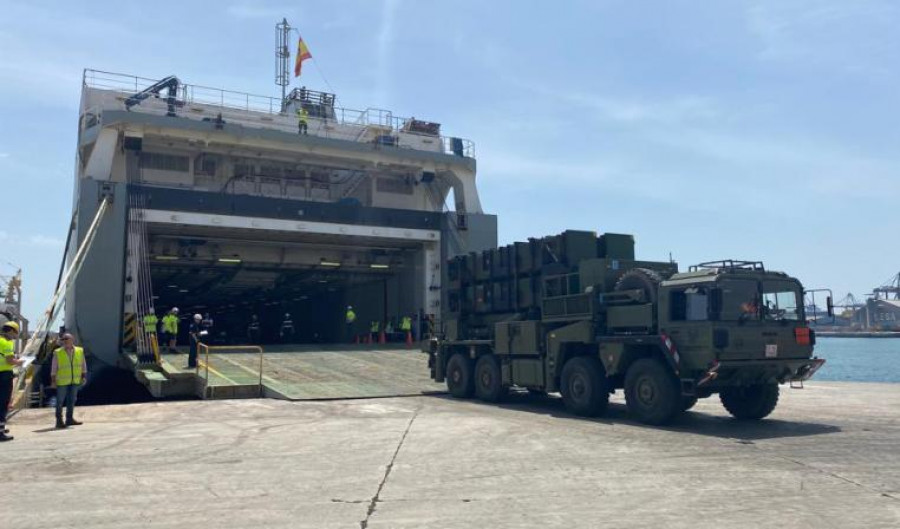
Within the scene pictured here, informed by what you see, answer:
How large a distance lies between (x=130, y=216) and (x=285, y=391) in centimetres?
996

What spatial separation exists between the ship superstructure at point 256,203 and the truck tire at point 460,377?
9886 millimetres

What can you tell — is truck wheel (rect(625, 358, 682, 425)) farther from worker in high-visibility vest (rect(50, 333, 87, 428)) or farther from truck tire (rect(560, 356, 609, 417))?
worker in high-visibility vest (rect(50, 333, 87, 428))

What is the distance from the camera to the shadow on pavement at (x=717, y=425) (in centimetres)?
1031

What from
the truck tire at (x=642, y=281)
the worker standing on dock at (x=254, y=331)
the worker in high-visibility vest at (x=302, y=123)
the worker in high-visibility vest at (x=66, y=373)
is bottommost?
the worker in high-visibility vest at (x=66, y=373)

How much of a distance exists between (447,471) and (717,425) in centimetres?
574

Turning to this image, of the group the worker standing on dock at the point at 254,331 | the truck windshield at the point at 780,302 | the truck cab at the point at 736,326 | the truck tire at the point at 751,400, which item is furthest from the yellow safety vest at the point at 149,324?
the truck windshield at the point at 780,302

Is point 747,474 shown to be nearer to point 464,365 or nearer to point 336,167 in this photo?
point 464,365

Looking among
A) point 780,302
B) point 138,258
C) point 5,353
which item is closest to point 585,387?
point 780,302

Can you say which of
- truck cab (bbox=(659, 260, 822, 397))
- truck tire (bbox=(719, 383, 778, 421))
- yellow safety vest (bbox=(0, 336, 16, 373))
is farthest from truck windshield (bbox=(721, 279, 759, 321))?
yellow safety vest (bbox=(0, 336, 16, 373))

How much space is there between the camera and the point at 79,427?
11.3 meters

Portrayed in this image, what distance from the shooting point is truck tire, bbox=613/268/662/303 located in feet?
38.2

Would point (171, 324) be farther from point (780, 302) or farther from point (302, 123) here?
point (780, 302)

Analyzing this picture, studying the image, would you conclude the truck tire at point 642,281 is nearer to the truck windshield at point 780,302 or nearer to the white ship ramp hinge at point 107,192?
the truck windshield at point 780,302

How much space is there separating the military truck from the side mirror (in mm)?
15
